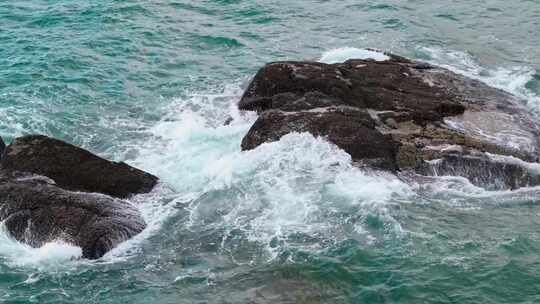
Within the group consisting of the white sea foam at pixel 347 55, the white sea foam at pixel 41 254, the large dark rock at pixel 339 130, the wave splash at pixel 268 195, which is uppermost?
the white sea foam at pixel 347 55

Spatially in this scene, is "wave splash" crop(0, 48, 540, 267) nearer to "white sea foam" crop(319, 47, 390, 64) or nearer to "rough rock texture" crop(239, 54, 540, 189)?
"rough rock texture" crop(239, 54, 540, 189)

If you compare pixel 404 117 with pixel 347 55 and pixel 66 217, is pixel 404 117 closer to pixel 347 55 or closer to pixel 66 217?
pixel 347 55

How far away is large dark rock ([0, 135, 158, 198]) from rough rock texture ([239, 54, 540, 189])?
3661 millimetres

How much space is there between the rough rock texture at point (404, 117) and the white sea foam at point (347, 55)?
215 centimetres

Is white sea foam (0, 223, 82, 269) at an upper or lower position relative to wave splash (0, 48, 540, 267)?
lower

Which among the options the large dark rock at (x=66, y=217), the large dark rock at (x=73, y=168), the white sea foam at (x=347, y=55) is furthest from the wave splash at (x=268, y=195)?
the white sea foam at (x=347, y=55)

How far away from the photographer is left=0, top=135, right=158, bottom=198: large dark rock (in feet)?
59.7

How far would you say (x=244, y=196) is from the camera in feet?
59.9

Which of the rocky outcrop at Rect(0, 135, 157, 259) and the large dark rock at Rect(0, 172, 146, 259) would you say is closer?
the large dark rock at Rect(0, 172, 146, 259)

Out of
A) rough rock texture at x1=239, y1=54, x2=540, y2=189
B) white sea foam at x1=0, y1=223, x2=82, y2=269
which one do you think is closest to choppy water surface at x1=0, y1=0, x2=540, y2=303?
white sea foam at x1=0, y1=223, x2=82, y2=269

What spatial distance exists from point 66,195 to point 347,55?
1537 centimetres

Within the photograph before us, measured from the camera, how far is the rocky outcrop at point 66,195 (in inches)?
641

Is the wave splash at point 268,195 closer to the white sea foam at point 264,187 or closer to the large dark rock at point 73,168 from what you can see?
the white sea foam at point 264,187

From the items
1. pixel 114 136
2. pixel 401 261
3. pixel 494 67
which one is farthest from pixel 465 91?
pixel 114 136
